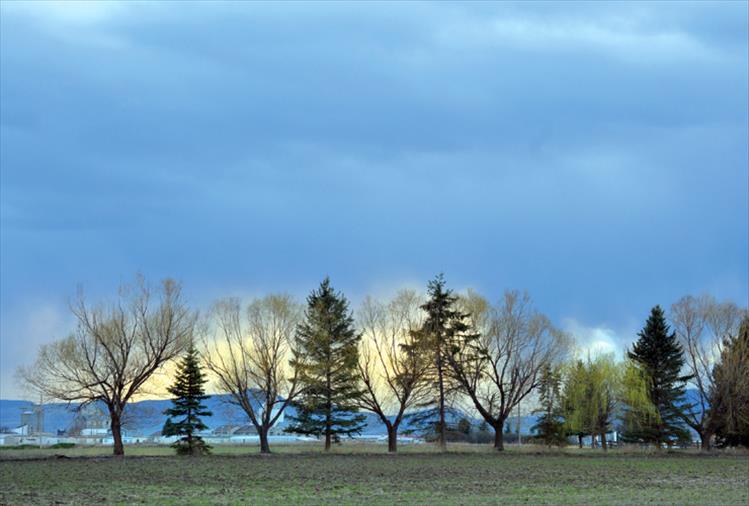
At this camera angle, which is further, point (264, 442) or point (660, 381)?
point (660, 381)

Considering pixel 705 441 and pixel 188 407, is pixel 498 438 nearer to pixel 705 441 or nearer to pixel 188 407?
pixel 705 441

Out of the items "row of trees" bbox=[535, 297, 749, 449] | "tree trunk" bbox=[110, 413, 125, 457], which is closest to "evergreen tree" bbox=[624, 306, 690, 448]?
"row of trees" bbox=[535, 297, 749, 449]

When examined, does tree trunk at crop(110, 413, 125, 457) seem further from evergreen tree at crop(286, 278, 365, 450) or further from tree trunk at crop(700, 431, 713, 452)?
tree trunk at crop(700, 431, 713, 452)

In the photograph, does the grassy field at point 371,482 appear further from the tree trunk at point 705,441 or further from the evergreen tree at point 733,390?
the tree trunk at point 705,441

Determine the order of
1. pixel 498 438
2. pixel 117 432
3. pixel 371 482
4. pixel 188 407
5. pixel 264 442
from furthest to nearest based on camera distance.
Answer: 1. pixel 498 438
2. pixel 264 442
3. pixel 188 407
4. pixel 117 432
5. pixel 371 482

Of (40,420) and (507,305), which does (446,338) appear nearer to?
(507,305)

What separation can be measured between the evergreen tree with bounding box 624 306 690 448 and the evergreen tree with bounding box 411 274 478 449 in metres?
18.8

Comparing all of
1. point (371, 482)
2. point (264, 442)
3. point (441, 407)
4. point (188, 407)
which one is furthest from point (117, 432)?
point (371, 482)

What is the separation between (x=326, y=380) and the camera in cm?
6706

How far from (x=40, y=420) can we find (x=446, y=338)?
152ft

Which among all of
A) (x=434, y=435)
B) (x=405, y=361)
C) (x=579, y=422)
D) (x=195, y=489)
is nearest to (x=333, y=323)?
(x=405, y=361)

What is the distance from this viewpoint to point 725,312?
253 ft

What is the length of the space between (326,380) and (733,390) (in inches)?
1261

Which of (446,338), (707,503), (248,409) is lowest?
(707,503)
